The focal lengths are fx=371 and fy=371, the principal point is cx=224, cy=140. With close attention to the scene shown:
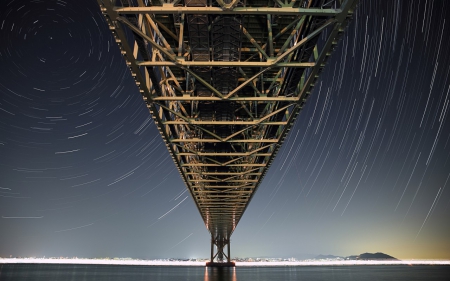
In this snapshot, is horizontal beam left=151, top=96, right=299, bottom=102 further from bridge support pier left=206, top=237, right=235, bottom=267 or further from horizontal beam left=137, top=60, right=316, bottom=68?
bridge support pier left=206, top=237, right=235, bottom=267

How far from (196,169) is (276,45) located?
16417mm

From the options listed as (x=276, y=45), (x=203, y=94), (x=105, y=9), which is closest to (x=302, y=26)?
(x=276, y=45)

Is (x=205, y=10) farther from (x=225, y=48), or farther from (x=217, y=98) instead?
(x=217, y=98)

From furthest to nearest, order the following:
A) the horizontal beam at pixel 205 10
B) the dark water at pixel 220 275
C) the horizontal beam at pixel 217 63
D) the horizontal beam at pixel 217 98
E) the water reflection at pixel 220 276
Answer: the dark water at pixel 220 275 → the water reflection at pixel 220 276 → the horizontal beam at pixel 217 98 → the horizontal beam at pixel 217 63 → the horizontal beam at pixel 205 10

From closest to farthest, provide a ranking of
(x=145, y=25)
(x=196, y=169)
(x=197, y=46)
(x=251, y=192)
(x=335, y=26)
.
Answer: (x=335, y=26) < (x=145, y=25) < (x=197, y=46) < (x=196, y=169) < (x=251, y=192)

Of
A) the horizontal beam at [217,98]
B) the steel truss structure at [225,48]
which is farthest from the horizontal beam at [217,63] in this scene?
the horizontal beam at [217,98]

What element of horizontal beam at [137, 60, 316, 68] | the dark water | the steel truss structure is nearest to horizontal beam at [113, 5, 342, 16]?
the steel truss structure

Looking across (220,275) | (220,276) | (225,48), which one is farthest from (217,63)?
(220,275)

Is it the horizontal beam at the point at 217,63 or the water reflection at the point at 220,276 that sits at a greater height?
the horizontal beam at the point at 217,63

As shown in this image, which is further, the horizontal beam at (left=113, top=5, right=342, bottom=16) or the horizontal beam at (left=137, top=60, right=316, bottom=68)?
the horizontal beam at (left=137, top=60, right=316, bottom=68)

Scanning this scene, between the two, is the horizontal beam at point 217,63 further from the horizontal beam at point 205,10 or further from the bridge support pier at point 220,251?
the bridge support pier at point 220,251

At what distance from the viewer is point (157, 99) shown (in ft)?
43.7

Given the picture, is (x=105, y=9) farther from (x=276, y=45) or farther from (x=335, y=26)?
(x=276, y=45)

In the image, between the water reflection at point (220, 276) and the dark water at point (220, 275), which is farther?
the dark water at point (220, 275)
